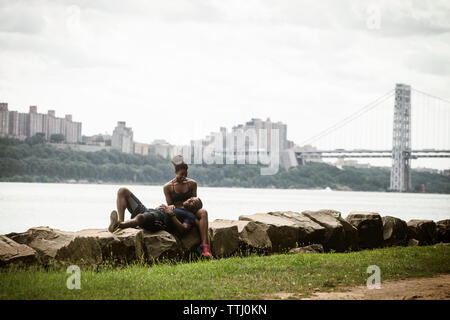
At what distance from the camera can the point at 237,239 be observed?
366 inches

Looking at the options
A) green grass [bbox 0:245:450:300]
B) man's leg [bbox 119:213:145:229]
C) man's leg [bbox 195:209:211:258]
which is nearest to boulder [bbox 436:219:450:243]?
green grass [bbox 0:245:450:300]

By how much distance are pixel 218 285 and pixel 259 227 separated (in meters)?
3.09

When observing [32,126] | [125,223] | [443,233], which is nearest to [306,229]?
[125,223]

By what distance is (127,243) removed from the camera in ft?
25.8

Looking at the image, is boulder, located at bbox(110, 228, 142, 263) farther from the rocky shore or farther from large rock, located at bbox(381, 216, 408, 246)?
large rock, located at bbox(381, 216, 408, 246)

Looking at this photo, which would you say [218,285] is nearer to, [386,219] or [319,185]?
[386,219]

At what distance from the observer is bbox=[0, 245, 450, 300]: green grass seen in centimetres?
609

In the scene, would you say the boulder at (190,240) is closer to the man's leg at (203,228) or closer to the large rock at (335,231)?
the man's leg at (203,228)

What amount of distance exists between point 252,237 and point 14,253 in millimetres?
3807

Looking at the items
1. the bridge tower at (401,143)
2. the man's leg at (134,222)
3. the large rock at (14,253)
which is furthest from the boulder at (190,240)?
the bridge tower at (401,143)

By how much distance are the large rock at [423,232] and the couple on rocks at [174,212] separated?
6445 mm

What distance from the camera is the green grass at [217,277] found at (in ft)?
20.0

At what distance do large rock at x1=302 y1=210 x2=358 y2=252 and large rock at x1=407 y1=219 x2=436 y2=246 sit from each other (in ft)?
7.81
